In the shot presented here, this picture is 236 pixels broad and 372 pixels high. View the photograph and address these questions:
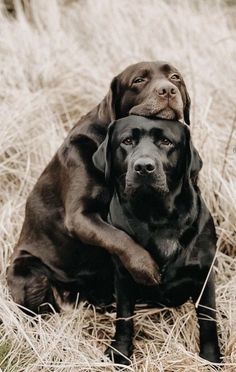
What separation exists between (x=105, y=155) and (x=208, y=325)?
908 millimetres

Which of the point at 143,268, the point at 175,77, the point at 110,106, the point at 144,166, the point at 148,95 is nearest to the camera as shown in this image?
the point at 144,166

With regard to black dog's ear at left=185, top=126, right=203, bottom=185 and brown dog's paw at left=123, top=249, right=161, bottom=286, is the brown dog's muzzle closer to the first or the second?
black dog's ear at left=185, top=126, right=203, bottom=185

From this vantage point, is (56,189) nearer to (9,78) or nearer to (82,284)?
(82,284)

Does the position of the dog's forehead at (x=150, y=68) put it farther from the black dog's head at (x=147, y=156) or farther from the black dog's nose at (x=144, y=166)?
the black dog's nose at (x=144, y=166)

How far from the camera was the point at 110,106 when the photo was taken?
4.04m

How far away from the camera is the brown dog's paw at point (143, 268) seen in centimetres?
369

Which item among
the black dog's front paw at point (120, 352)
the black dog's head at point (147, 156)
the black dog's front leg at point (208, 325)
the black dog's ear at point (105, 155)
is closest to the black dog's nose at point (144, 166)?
the black dog's head at point (147, 156)

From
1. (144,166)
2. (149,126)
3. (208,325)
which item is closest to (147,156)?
(144,166)

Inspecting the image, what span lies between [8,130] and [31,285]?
4.75 feet

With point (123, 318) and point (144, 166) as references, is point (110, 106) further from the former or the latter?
point (123, 318)

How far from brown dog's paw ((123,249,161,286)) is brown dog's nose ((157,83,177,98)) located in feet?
2.42

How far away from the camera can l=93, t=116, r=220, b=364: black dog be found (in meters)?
3.72

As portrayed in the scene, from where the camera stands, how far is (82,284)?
4.24 m

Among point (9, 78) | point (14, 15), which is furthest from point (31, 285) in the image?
point (14, 15)
